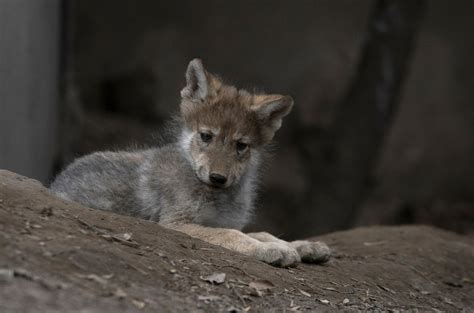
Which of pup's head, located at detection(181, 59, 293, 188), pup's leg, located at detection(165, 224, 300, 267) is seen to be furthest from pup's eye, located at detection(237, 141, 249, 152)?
pup's leg, located at detection(165, 224, 300, 267)

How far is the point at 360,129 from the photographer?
11336 millimetres

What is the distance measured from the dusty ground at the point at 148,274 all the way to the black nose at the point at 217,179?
20.4 inches

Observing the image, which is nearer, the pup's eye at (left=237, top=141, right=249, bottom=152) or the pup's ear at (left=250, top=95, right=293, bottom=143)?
the pup's eye at (left=237, top=141, right=249, bottom=152)

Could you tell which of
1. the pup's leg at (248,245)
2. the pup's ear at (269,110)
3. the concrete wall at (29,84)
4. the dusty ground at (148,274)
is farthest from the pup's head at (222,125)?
the concrete wall at (29,84)

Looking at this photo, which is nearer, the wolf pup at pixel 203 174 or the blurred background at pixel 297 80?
the wolf pup at pixel 203 174

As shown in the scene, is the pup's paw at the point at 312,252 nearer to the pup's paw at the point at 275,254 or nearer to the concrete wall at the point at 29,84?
the pup's paw at the point at 275,254

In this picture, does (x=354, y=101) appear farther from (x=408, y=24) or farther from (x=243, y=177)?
(x=243, y=177)

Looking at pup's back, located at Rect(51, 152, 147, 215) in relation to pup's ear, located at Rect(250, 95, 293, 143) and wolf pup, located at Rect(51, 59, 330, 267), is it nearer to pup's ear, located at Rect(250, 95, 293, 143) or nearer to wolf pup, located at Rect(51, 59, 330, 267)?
wolf pup, located at Rect(51, 59, 330, 267)

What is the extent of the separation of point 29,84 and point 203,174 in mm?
3042

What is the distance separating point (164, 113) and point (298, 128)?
6.76 feet

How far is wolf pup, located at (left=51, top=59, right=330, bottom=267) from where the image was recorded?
20.9ft

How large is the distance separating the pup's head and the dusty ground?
66 centimetres

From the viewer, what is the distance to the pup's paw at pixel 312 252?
259 inches

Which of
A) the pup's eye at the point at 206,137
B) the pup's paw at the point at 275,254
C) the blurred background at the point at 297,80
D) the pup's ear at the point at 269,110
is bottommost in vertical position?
the pup's paw at the point at 275,254
